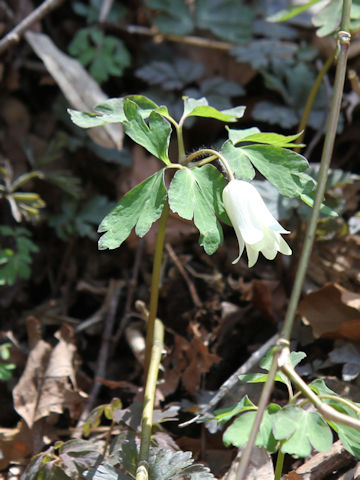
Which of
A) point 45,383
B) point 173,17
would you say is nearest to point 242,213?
point 45,383

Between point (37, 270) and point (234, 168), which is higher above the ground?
point (234, 168)

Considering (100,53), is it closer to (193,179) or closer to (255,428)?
(193,179)

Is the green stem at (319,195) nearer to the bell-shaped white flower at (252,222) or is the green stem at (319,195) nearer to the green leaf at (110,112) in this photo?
the bell-shaped white flower at (252,222)

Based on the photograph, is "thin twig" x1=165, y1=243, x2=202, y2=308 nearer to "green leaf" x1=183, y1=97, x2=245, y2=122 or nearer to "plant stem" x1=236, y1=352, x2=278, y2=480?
"green leaf" x1=183, y1=97, x2=245, y2=122

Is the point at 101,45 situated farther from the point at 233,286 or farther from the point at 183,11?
the point at 233,286

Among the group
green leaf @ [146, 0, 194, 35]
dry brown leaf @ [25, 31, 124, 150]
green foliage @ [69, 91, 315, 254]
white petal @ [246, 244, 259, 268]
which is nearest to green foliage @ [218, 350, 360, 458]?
white petal @ [246, 244, 259, 268]

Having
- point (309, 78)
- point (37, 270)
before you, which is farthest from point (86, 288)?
point (309, 78)
